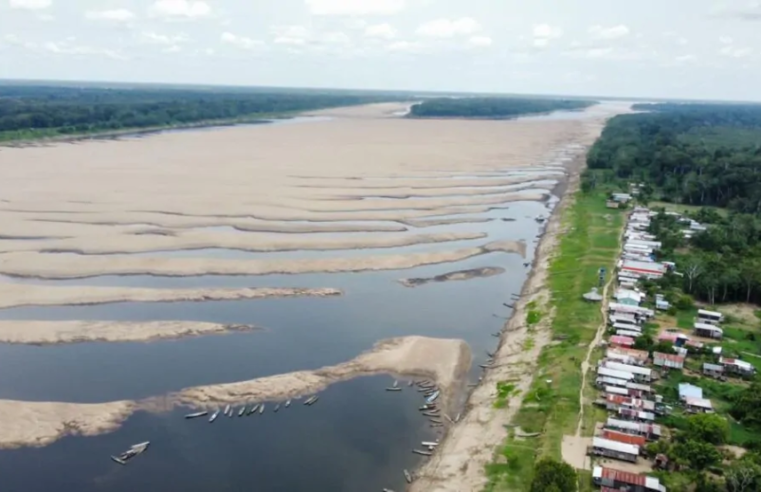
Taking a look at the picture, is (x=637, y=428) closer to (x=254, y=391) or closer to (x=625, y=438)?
(x=625, y=438)

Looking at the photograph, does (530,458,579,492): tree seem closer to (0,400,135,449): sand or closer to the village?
the village

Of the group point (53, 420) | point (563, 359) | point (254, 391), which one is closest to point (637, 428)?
point (563, 359)

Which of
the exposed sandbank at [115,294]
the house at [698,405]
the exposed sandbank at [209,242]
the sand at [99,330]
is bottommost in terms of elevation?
the house at [698,405]

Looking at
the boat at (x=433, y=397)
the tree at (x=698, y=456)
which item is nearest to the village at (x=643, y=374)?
the tree at (x=698, y=456)

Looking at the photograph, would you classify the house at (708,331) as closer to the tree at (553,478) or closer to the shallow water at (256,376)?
the shallow water at (256,376)

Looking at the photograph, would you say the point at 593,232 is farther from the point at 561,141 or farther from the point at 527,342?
the point at 561,141

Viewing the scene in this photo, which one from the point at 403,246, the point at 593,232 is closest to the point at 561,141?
the point at 593,232
